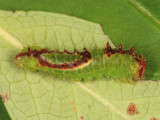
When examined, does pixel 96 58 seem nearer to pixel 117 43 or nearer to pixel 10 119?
pixel 117 43

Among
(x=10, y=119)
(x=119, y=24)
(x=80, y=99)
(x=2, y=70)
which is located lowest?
(x=10, y=119)

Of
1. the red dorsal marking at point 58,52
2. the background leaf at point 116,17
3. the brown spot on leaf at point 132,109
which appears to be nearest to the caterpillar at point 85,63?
the red dorsal marking at point 58,52

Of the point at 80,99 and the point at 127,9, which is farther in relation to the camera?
the point at 80,99

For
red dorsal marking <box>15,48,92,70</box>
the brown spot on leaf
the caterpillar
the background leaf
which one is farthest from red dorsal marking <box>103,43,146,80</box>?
the brown spot on leaf

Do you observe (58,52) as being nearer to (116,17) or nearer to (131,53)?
(116,17)

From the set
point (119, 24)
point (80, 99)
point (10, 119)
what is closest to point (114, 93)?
point (80, 99)

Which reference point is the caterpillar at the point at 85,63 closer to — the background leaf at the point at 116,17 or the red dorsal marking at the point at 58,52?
the red dorsal marking at the point at 58,52

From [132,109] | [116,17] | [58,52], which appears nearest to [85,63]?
[58,52]
